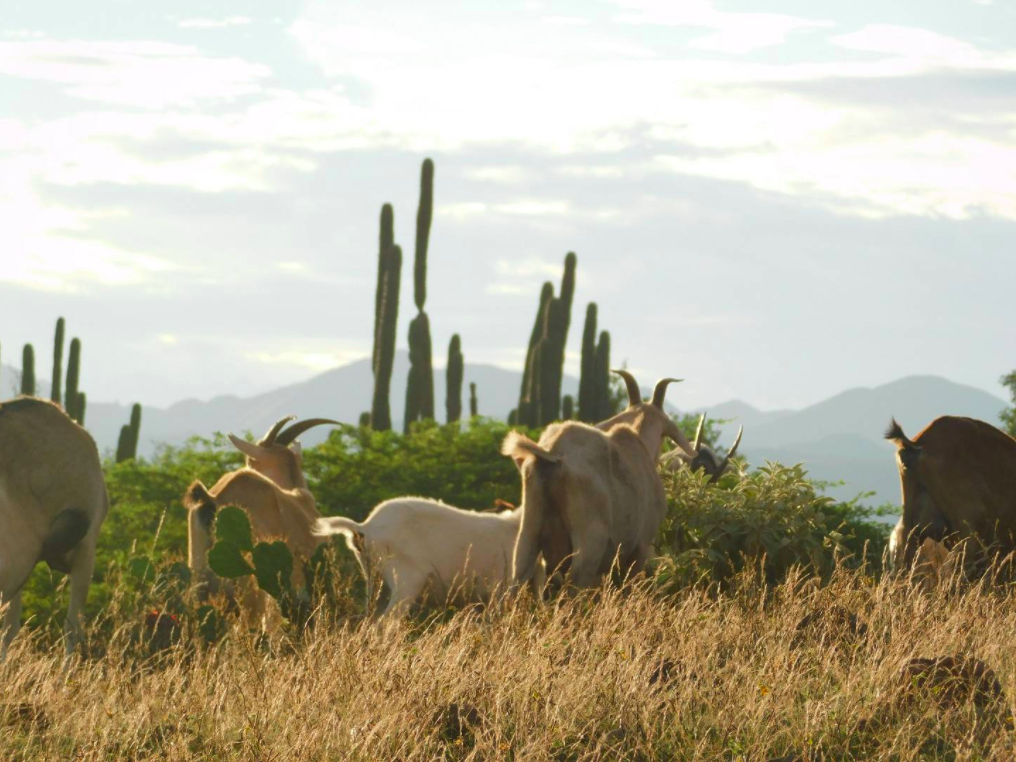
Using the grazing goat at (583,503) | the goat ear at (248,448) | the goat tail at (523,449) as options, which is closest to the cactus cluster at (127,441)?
the goat ear at (248,448)

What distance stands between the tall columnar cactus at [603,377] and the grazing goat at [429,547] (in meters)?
15.4

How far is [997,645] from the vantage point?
20.7 ft

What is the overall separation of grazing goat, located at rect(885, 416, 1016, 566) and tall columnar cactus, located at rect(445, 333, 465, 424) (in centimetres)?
1849

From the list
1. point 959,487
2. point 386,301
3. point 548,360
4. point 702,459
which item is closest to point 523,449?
point 959,487

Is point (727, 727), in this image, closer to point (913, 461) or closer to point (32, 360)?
point (913, 461)

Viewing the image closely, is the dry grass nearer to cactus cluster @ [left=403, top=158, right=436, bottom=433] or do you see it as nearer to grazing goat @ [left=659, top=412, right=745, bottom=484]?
grazing goat @ [left=659, top=412, right=745, bottom=484]

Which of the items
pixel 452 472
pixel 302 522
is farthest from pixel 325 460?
pixel 302 522

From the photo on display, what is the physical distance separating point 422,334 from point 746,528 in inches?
667

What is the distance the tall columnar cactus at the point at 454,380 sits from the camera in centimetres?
2750

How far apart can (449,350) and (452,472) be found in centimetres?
1109

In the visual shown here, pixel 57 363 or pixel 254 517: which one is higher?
pixel 57 363

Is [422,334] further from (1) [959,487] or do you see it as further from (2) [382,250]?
(1) [959,487]

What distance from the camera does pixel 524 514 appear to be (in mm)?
8898

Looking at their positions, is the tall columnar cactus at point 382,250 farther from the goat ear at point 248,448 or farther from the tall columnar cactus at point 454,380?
the goat ear at point 248,448
